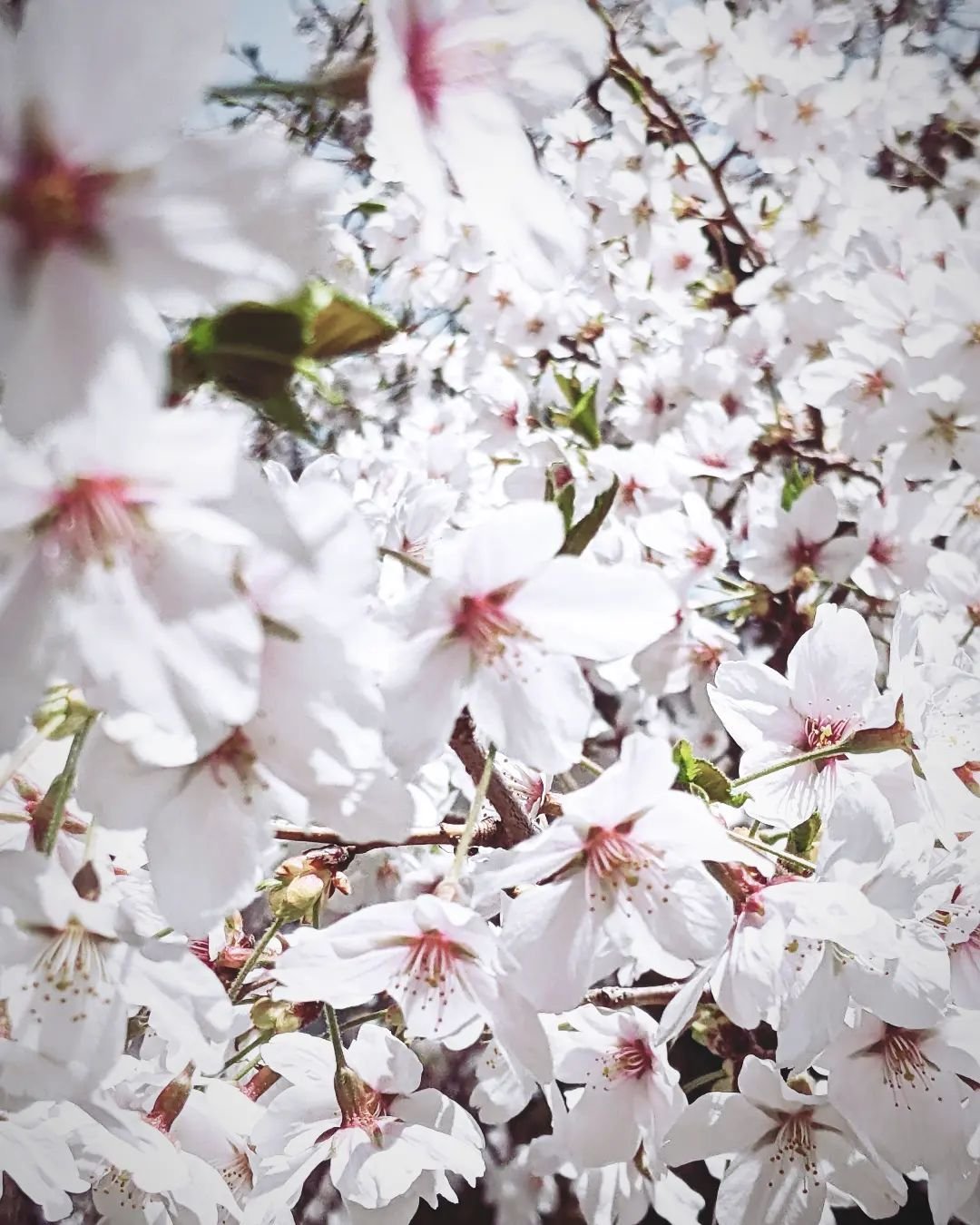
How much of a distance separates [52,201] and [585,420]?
40.0 inches

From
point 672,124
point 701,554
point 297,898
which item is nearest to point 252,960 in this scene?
point 297,898

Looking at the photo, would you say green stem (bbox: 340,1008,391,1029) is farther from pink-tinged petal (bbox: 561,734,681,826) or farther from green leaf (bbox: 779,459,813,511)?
green leaf (bbox: 779,459,813,511)

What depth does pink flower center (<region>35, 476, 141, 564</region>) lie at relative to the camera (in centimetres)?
31

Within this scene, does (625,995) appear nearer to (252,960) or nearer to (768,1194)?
(768,1194)

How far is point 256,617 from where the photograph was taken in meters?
0.35

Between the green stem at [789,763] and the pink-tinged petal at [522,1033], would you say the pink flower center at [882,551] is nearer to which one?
the green stem at [789,763]

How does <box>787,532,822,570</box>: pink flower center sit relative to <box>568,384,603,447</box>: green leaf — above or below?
below

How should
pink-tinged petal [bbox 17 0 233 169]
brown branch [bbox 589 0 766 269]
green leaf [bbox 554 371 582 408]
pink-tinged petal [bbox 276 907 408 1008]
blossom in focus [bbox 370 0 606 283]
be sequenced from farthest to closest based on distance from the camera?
green leaf [bbox 554 371 582 408] → brown branch [bbox 589 0 766 269] → pink-tinged petal [bbox 276 907 408 1008] → blossom in focus [bbox 370 0 606 283] → pink-tinged petal [bbox 17 0 233 169]

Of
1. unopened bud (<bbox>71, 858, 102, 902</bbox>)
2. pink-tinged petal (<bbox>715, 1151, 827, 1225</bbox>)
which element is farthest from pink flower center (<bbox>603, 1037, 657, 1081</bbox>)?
unopened bud (<bbox>71, 858, 102, 902</bbox>)

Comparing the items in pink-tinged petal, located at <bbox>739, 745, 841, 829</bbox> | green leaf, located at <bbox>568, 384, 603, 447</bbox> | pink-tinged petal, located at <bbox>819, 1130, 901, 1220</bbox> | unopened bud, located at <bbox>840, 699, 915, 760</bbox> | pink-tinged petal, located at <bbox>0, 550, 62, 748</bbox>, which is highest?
pink-tinged petal, located at <bbox>0, 550, 62, 748</bbox>

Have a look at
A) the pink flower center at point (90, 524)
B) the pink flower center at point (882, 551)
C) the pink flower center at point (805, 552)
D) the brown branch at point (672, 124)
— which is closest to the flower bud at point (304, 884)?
the pink flower center at point (90, 524)

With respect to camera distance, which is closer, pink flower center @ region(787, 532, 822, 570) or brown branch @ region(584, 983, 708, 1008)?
brown branch @ region(584, 983, 708, 1008)

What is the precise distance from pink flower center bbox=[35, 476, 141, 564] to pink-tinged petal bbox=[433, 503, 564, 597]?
0.46 ft

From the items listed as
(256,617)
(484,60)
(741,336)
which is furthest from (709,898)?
(741,336)
